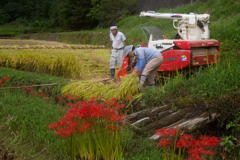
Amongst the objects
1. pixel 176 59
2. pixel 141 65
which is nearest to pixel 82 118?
pixel 141 65

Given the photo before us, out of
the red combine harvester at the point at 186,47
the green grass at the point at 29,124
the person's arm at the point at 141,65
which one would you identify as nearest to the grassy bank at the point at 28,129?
the green grass at the point at 29,124

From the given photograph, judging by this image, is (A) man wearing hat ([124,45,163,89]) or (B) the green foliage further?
(A) man wearing hat ([124,45,163,89])

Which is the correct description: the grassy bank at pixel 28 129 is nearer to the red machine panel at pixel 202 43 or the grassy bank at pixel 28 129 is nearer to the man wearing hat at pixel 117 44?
the man wearing hat at pixel 117 44

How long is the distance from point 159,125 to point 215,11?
947 cm

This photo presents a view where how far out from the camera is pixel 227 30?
838 centimetres

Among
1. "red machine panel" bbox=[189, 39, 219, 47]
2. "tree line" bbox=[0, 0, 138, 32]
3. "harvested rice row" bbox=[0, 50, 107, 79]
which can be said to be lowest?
"harvested rice row" bbox=[0, 50, 107, 79]

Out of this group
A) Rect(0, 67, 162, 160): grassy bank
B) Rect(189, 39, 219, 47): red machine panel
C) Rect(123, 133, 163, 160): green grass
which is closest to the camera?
Rect(123, 133, 163, 160): green grass

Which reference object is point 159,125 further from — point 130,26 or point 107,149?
point 130,26

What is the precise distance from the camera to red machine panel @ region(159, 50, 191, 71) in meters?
5.35

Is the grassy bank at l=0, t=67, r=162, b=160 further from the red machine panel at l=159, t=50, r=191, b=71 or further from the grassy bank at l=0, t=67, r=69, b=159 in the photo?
the red machine panel at l=159, t=50, r=191, b=71

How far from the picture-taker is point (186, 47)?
5434 mm

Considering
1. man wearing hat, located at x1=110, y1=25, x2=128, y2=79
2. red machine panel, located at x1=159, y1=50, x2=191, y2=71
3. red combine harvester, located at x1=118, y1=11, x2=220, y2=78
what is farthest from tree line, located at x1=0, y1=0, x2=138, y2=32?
red machine panel, located at x1=159, y1=50, x2=191, y2=71

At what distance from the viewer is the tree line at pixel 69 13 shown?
23.3 metres

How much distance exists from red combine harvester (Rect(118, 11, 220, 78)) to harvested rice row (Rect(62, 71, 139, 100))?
79 centimetres
